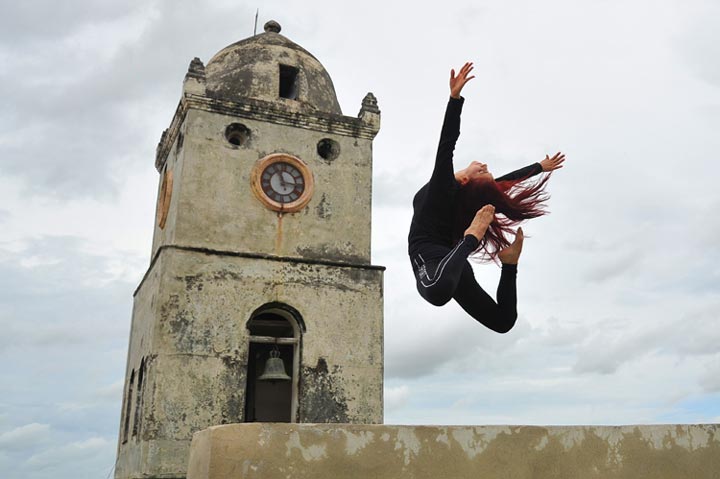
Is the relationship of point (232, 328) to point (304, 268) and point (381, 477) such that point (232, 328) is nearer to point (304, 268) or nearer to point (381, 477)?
point (304, 268)

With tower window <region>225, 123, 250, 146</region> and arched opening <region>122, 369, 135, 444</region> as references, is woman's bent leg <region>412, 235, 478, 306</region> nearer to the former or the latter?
tower window <region>225, 123, 250, 146</region>

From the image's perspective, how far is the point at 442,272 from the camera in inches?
177

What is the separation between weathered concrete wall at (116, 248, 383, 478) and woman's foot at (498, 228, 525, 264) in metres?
7.66

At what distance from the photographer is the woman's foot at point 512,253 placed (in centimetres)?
513

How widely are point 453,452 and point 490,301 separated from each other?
1321 millimetres

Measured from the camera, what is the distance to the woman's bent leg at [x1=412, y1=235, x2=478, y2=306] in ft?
14.5

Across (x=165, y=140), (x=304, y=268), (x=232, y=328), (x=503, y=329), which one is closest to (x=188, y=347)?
(x=232, y=328)

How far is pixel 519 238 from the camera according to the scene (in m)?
5.18

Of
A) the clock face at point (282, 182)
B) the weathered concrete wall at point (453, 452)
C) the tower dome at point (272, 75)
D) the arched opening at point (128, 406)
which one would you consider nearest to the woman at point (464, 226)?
the weathered concrete wall at point (453, 452)

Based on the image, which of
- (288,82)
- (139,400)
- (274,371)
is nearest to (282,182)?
(288,82)

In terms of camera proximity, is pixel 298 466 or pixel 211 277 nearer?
pixel 298 466

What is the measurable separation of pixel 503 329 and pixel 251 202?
879 cm

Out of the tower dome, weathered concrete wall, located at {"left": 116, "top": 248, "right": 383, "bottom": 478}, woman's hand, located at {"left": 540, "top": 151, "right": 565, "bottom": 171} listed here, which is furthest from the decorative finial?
woman's hand, located at {"left": 540, "top": 151, "right": 565, "bottom": 171}

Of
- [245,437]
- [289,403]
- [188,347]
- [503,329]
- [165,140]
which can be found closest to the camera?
[245,437]
